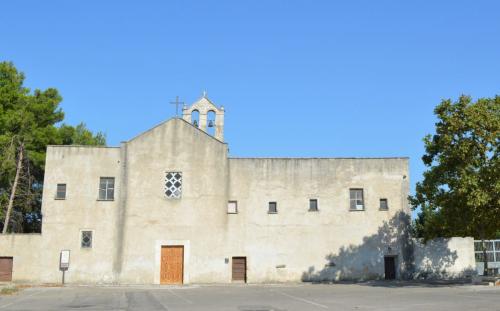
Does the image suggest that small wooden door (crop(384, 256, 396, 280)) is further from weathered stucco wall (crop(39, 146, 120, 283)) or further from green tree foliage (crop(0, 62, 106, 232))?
green tree foliage (crop(0, 62, 106, 232))

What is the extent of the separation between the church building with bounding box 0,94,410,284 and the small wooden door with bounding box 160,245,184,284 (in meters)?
0.06

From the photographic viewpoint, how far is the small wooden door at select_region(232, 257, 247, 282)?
1256 inches

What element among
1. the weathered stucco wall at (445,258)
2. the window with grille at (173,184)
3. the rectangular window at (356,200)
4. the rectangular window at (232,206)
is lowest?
the weathered stucco wall at (445,258)

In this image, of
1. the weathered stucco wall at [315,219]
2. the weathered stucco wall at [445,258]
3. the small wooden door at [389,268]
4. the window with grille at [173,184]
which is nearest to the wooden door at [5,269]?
the window with grille at [173,184]

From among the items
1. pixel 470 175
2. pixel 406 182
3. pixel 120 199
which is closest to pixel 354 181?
pixel 406 182

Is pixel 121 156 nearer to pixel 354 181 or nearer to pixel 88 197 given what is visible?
pixel 88 197

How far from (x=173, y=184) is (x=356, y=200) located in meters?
11.5

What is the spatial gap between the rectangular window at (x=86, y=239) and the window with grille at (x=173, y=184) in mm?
5177

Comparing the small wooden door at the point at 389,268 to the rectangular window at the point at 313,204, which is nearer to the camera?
the small wooden door at the point at 389,268

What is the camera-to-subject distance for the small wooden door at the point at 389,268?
32.5 m

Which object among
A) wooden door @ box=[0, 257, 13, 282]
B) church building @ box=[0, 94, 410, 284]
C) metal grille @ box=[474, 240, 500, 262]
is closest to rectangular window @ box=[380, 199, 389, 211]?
church building @ box=[0, 94, 410, 284]

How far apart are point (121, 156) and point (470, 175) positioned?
20104 millimetres

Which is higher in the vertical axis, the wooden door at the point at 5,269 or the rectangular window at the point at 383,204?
the rectangular window at the point at 383,204

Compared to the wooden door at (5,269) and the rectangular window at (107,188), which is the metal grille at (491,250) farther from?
the wooden door at (5,269)
